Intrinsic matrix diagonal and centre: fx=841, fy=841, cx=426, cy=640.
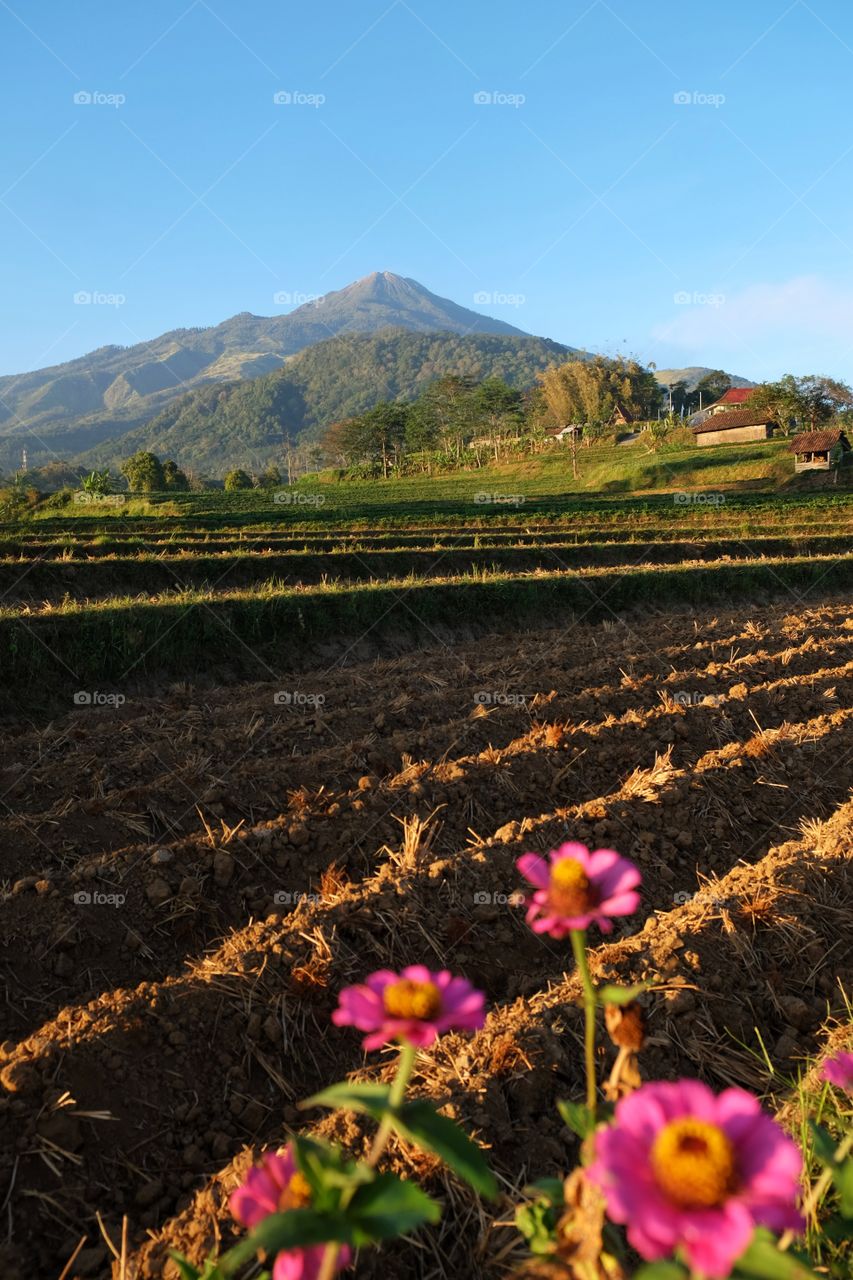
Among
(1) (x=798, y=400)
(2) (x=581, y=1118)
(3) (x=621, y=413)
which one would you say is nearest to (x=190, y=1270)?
(2) (x=581, y=1118)

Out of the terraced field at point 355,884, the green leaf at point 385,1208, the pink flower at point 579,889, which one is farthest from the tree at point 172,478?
the green leaf at point 385,1208

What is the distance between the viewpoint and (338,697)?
879 cm

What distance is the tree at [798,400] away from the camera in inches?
2527

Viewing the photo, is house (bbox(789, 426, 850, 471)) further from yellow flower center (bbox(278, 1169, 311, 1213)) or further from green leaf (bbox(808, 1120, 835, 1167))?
yellow flower center (bbox(278, 1169, 311, 1213))

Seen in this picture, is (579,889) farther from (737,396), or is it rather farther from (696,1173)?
(737,396)

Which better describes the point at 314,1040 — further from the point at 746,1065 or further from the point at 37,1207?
the point at 746,1065

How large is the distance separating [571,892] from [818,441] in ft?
181

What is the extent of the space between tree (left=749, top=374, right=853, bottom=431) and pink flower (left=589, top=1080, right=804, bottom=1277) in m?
71.1

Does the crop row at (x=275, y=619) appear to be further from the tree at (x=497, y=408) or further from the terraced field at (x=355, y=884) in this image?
the tree at (x=497, y=408)

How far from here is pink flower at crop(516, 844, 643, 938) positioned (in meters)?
1.28

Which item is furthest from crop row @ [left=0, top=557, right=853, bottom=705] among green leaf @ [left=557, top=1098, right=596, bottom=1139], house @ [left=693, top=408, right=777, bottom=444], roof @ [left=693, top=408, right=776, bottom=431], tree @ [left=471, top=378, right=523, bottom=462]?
tree @ [left=471, top=378, right=523, bottom=462]

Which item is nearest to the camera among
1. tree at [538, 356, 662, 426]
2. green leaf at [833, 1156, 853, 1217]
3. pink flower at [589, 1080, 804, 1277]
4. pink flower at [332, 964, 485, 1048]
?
pink flower at [589, 1080, 804, 1277]

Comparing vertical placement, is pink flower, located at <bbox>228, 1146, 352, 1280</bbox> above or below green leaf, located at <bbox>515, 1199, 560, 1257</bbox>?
above

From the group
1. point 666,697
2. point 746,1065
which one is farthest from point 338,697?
point 746,1065
